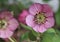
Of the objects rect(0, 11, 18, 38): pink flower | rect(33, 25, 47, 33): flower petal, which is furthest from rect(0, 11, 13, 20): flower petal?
rect(33, 25, 47, 33): flower petal

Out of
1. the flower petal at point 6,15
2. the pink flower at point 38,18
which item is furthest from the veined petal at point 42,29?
the flower petal at point 6,15

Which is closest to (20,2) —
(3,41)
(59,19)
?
(59,19)

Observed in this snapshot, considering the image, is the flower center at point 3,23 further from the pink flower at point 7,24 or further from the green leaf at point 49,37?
the green leaf at point 49,37

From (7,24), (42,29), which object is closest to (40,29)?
(42,29)

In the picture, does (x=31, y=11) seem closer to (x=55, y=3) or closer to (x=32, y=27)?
(x=32, y=27)

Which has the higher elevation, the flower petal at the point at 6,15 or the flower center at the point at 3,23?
the flower petal at the point at 6,15
